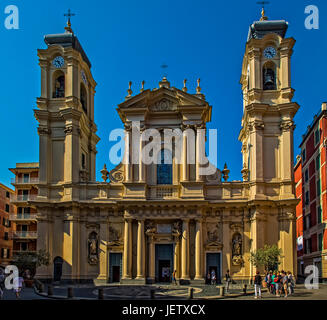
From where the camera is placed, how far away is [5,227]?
201ft

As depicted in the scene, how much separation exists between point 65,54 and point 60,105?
4.67m

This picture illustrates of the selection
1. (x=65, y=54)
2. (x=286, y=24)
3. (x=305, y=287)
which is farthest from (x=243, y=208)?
(x=65, y=54)

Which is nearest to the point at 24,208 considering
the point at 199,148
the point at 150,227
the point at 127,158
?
the point at 127,158

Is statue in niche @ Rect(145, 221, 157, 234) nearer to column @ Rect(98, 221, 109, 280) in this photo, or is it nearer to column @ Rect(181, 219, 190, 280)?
column @ Rect(181, 219, 190, 280)

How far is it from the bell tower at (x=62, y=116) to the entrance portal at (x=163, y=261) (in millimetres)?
8730

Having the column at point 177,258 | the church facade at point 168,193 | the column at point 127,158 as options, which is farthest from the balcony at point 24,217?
the column at point 177,258

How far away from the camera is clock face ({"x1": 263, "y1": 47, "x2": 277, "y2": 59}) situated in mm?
42500

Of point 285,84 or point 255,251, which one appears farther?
point 285,84

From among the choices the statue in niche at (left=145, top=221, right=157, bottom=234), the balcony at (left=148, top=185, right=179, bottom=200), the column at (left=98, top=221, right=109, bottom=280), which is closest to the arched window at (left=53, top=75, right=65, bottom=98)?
the balcony at (left=148, top=185, right=179, bottom=200)

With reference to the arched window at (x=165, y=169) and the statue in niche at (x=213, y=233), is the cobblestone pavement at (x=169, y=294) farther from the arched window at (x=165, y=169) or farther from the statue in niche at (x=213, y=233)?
the arched window at (x=165, y=169)

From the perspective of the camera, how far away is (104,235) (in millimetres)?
41250

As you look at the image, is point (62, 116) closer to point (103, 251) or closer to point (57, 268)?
point (103, 251)

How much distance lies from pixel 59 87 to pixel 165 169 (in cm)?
1281

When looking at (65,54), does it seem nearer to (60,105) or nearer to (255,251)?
(60,105)
